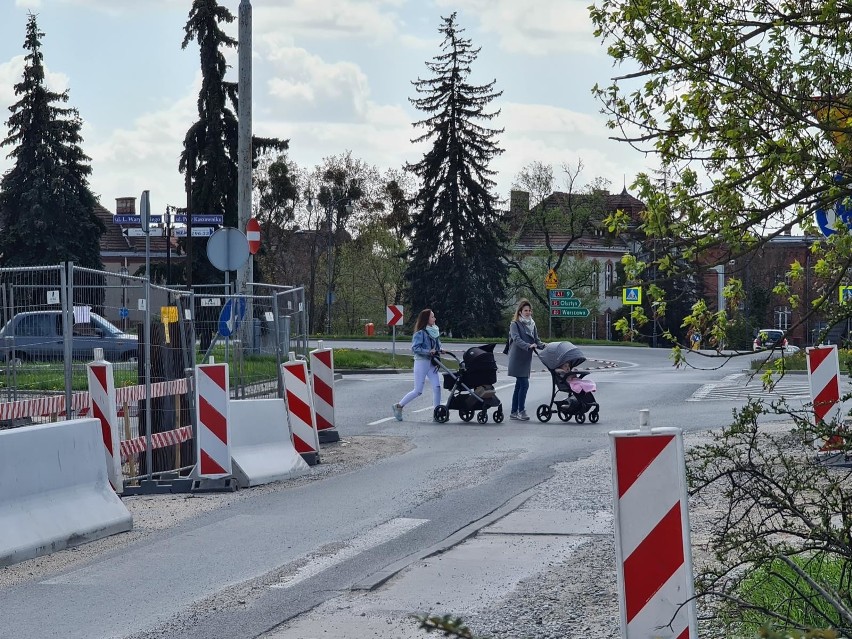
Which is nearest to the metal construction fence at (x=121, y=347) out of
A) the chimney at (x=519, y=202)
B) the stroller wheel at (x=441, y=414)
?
the stroller wheel at (x=441, y=414)

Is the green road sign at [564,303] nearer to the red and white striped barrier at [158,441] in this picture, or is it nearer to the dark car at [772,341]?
the red and white striped barrier at [158,441]

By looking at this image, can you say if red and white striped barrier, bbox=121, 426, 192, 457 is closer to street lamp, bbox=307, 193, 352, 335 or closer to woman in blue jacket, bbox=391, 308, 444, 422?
woman in blue jacket, bbox=391, 308, 444, 422

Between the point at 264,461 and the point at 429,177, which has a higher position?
the point at 429,177

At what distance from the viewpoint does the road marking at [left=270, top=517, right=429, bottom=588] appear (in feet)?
26.2

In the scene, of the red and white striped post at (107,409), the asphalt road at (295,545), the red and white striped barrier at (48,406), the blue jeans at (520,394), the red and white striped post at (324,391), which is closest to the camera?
the asphalt road at (295,545)

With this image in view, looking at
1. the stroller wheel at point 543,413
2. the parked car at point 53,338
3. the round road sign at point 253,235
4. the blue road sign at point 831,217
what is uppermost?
the round road sign at point 253,235

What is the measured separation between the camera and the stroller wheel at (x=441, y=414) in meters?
20.0

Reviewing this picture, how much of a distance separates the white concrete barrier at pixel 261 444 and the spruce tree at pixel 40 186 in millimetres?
44461

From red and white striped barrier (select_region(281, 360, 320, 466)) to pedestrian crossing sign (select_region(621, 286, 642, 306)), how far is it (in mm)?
7778

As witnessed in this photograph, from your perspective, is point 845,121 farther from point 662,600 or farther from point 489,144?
point 489,144

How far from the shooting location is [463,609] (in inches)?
275

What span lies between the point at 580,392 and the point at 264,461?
7.67 metres

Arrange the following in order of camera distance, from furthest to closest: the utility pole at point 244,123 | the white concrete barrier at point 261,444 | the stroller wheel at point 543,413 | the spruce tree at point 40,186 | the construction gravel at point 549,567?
1. the spruce tree at point 40,186
2. the utility pole at point 244,123
3. the stroller wheel at point 543,413
4. the white concrete barrier at point 261,444
5. the construction gravel at point 549,567

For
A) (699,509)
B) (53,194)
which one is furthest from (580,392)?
(53,194)
